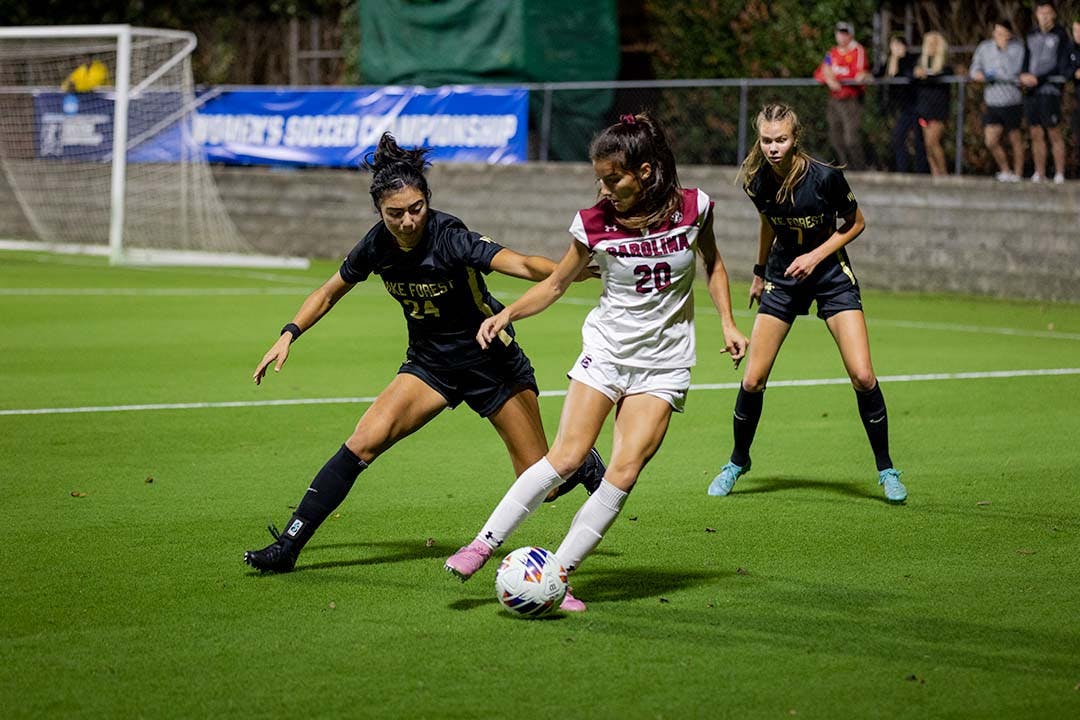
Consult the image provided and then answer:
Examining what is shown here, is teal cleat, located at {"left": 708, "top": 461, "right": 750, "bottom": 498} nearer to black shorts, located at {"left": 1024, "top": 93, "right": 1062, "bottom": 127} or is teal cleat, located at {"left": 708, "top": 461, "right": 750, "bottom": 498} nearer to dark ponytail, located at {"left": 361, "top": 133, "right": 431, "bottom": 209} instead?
dark ponytail, located at {"left": 361, "top": 133, "right": 431, "bottom": 209}

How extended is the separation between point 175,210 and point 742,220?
30.4ft

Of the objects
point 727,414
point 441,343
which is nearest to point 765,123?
point 441,343

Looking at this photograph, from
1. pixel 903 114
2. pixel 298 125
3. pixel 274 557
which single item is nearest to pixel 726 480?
pixel 274 557

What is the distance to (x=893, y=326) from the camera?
17.1 m

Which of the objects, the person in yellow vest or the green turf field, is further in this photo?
the person in yellow vest

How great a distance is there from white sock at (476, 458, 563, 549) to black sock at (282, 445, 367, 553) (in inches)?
30.4

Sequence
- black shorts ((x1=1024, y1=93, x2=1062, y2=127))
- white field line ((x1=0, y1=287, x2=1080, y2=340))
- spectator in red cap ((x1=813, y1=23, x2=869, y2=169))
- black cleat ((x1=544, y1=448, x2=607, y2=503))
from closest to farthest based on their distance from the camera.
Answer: black cleat ((x1=544, y1=448, x2=607, y2=503)) < white field line ((x1=0, y1=287, x2=1080, y2=340)) < black shorts ((x1=1024, y1=93, x2=1062, y2=127)) < spectator in red cap ((x1=813, y1=23, x2=869, y2=169))

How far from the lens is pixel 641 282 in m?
6.38

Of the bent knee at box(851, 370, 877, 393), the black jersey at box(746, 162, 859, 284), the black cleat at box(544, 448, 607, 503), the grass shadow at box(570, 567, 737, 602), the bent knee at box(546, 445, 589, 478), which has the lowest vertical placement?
the grass shadow at box(570, 567, 737, 602)

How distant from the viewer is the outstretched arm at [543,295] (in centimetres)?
640

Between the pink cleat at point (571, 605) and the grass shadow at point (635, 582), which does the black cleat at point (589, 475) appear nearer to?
the grass shadow at point (635, 582)

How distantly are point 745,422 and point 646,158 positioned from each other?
308 centimetres

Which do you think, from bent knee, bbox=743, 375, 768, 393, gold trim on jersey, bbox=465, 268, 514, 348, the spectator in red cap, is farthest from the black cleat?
the spectator in red cap

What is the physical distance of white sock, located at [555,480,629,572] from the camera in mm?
6301
